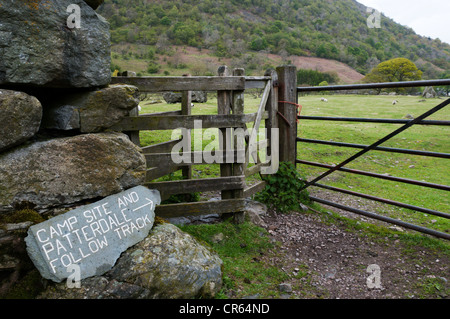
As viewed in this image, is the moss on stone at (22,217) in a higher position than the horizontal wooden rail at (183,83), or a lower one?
lower

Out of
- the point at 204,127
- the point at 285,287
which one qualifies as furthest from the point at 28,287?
the point at 204,127

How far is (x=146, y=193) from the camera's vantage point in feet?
11.0

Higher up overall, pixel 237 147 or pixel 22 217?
pixel 237 147

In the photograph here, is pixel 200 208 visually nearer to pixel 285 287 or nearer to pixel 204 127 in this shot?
pixel 204 127

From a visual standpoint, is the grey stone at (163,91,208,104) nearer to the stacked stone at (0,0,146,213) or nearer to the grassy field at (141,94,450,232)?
the grassy field at (141,94,450,232)

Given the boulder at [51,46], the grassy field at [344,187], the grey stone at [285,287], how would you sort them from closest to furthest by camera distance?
1. the boulder at [51,46]
2. the grey stone at [285,287]
3. the grassy field at [344,187]

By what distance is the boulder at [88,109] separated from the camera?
3072 mm

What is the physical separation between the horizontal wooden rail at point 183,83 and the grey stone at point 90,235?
4.65 ft

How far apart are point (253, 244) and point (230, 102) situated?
2.05 meters

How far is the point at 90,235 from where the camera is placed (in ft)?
9.37

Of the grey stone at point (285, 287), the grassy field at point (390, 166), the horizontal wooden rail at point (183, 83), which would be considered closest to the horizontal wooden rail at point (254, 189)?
the horizontal wooden rail at point (183, 83)

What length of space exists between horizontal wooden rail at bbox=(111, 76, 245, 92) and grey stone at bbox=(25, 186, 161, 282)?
1416mm

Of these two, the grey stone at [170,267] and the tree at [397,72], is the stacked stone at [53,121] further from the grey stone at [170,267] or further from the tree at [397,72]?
the tree at [397,72]

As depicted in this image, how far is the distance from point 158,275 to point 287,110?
12.2ft
